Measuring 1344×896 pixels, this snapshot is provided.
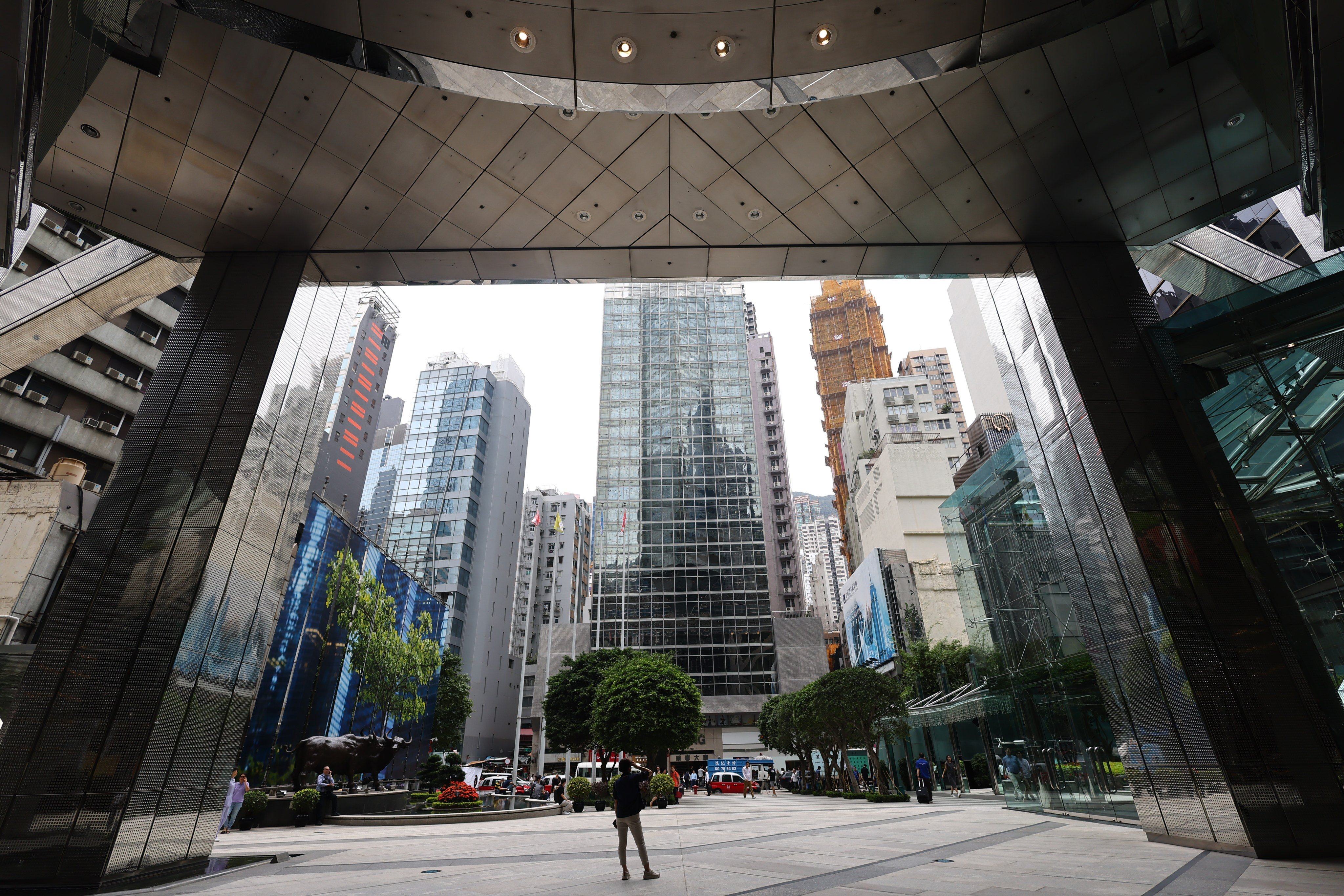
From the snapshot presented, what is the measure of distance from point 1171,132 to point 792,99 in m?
5.60

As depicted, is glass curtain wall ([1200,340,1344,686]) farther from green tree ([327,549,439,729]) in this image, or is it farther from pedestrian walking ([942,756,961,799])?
green tree ([327,549,439,729])

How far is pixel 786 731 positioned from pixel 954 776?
7.79 meters

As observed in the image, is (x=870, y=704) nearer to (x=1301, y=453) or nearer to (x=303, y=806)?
(x=1301, y=453)

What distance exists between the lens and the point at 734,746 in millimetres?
52812

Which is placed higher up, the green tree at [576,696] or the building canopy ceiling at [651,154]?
the building canopy ceiling at [651,154]

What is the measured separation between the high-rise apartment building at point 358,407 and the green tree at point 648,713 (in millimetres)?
31979

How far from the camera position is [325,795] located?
16297mm

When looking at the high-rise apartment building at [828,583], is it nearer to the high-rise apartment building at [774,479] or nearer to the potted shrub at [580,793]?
the high-rise apartment building at [774,479]

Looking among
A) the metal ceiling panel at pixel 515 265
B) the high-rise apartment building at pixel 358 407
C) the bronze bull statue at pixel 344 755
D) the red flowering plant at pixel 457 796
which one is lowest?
the red flowering plant at pixel 457 796

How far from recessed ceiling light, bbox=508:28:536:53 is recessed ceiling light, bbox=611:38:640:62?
0.79 meters

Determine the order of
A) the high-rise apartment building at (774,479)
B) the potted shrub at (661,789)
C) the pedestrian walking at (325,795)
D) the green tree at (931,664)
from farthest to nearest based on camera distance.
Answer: the high-rise apartment building at (774,479) < the green tree at (931,664) < the potted shrub at (661,789) < the pedestrian walking at (325,795)

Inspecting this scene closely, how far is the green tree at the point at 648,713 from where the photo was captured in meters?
29.3

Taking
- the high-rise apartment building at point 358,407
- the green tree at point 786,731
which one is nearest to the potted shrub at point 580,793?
the green tree at point 786,731

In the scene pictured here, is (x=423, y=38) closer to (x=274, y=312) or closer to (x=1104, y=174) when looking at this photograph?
(x=274, y=312)
